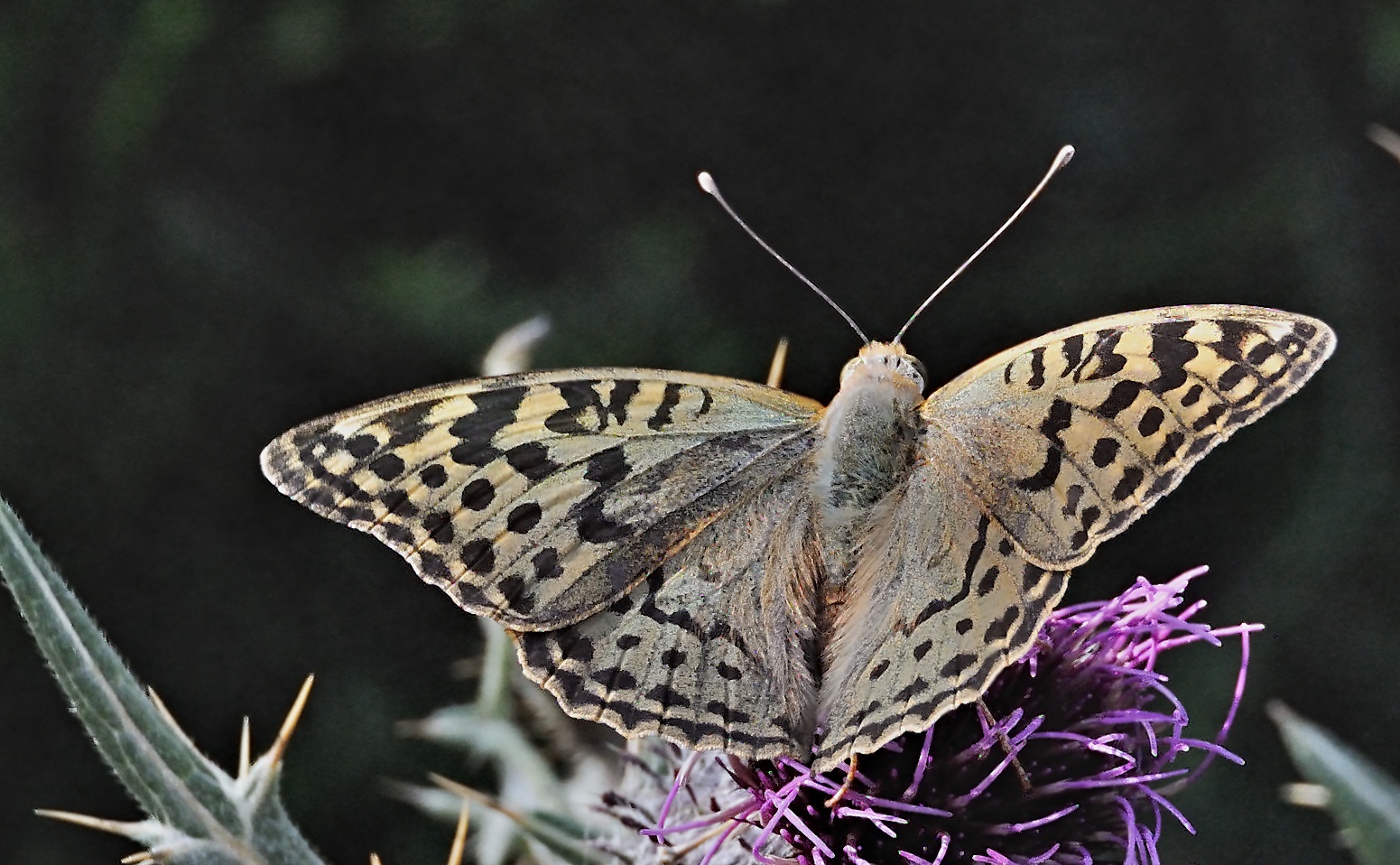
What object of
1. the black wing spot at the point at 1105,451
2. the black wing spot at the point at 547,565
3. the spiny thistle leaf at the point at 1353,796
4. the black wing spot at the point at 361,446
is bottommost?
the spiny thistle leaf at the point at 1353,796

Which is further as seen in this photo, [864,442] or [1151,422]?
[864,442]

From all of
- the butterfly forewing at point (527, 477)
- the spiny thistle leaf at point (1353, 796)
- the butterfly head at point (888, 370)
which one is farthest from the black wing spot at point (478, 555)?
the spiny thistle leaf at point (1353, 796)

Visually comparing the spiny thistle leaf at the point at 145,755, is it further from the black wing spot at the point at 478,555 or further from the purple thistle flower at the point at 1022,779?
the purple thistle flower at the point at 1022,779

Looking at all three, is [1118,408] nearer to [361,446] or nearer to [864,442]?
[864,442]

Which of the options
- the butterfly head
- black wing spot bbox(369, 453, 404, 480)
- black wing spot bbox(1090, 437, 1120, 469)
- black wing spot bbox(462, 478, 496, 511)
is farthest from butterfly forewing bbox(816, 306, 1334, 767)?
black wing spot bbox(369, 453, 404, 480)

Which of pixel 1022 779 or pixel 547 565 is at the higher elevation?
pixel 547 565

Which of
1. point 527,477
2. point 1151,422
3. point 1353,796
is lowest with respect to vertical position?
point 1353,796

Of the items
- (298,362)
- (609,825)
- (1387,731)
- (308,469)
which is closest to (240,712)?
(298,362)

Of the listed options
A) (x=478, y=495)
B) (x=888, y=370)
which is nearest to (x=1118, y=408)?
(x=888, y=370)

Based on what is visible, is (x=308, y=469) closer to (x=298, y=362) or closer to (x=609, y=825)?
(x=609, y=825)
